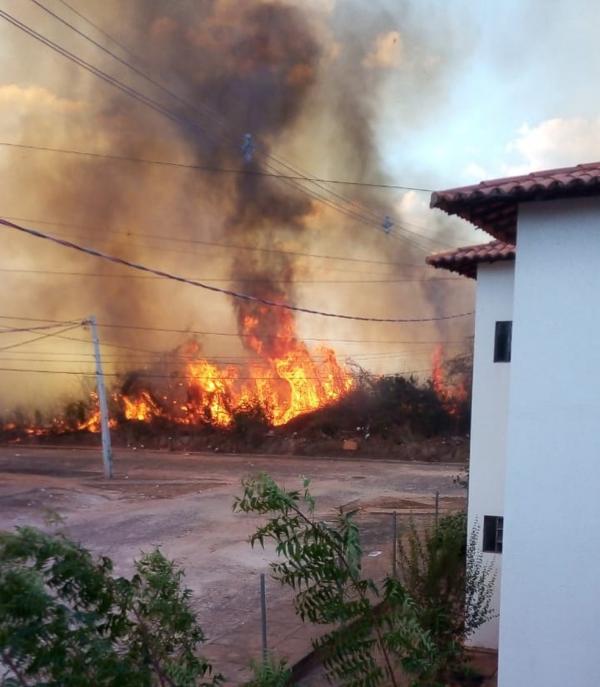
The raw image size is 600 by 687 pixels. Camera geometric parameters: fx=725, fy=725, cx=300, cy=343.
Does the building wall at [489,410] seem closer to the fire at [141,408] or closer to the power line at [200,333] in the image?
the power line at [200,333]

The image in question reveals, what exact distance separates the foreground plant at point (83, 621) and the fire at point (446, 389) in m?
34.9

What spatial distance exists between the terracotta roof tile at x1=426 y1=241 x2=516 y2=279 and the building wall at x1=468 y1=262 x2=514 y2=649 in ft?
0.53

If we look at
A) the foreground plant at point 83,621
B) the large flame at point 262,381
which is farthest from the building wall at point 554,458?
the large flame at point 262,381

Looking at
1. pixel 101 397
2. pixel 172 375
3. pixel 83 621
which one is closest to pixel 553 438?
pixel 83 621

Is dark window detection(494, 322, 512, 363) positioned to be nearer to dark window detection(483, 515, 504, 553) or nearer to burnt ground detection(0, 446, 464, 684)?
dark window detection(483, 515, 504, 553)

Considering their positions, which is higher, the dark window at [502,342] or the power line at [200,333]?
the power line at [200,333]

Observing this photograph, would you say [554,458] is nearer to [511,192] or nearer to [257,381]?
[511,192]

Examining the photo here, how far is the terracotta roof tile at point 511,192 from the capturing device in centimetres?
516

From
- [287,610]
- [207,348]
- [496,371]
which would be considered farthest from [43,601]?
[207,348]

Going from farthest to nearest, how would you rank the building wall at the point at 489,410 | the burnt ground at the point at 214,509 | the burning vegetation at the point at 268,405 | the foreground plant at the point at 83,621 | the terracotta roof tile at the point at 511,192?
the burning vegetation at the point at 268,405
the burnt ground at the point at 214,509
the building wall at the point at 489,410
the terracotta roof tile at the point at 511,192
the foreground plant at the point at 83,621

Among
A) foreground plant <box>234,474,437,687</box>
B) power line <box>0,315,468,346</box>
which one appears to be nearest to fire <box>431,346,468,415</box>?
power line <box>0,315,468,346</box>

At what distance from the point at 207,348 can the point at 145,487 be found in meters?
20.2

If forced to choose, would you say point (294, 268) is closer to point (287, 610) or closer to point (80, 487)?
point (80, 487)

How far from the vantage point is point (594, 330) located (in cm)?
532
